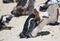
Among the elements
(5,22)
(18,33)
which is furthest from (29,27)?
(5,22)

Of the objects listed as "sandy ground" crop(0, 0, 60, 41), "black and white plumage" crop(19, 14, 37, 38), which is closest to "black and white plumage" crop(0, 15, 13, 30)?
"sandy ground" crop(0, 0, 60, 41)

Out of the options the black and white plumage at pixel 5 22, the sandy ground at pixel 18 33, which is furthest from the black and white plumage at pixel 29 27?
the black and white plumage at pixel 5 22

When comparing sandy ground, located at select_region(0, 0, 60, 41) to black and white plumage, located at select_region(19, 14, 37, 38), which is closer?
sandy ground, located at select_region(0, 0, 60, 41)

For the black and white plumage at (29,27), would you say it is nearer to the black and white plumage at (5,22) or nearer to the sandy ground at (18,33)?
the sandy ground at (18,33)

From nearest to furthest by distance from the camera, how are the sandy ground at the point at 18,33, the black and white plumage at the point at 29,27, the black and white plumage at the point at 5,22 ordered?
the sandy ground at the point at 18,33 < the black and white plumage at the point at 29,27 < the black and white plumage at the point at 5,22

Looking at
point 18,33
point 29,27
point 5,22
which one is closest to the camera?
point 29,27

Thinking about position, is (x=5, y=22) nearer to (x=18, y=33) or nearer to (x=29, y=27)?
(x=18, y=33)

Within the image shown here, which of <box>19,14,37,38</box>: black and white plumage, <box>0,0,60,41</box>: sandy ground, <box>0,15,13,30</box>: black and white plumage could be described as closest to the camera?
<box>0,0,60,41</box>: sandy ground

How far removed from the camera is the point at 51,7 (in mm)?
3240

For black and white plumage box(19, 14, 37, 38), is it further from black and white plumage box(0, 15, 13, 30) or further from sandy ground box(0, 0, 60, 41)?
black and white plumage box(0, 15, 13, 30)

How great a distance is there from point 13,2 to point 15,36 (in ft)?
7.20

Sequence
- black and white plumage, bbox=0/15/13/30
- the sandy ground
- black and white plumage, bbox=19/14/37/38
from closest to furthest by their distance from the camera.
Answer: the sandy ground < black and white plumage, bbox=19/14/37/38 < black and white plumage, bbox=0/15/13/30

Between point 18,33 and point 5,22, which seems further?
point 5,22

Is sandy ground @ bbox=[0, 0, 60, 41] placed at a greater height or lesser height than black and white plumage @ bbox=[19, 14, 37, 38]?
lesser
